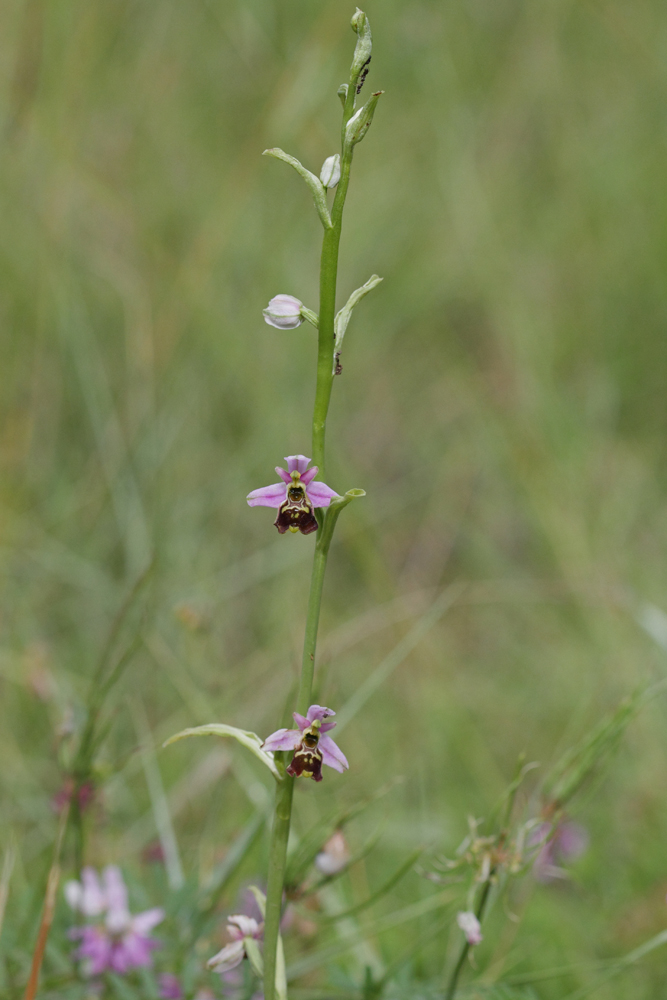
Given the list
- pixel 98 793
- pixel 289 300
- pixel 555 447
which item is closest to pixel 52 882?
pixel 98 793

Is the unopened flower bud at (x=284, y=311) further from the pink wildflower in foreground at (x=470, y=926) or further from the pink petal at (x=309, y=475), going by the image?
the pink wildflower in foreground at (x=470, y=926)

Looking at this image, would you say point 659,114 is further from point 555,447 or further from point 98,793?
point 98,793

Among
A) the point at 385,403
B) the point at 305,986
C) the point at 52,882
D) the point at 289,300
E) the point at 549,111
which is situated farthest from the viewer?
the point at 549,111

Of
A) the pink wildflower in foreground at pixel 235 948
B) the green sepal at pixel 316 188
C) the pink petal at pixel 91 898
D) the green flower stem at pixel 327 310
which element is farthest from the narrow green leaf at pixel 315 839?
the green sepal at pixel 316 188

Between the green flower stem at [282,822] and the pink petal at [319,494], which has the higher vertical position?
the pink petal at [319,494]

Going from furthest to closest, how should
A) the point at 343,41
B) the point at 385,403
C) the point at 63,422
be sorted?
the point at 385,403
the point at 343,41
the point at 63,422

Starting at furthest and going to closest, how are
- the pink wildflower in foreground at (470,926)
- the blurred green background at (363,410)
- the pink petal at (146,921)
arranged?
the blurred green background at (363,410)
the pink petal at (146,921)
the pink wildflower in foreground at (470,926)

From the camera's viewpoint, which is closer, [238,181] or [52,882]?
[52,882]
